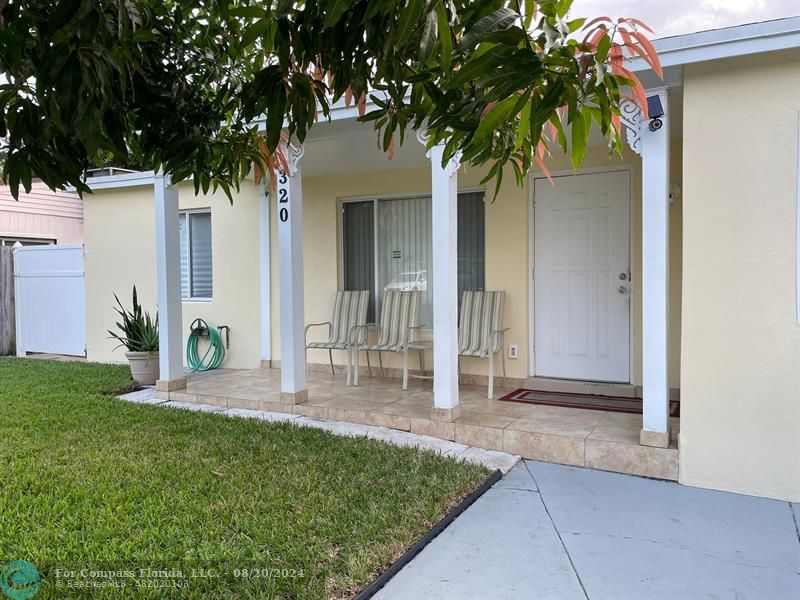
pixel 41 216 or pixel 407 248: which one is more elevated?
pixel 41 216

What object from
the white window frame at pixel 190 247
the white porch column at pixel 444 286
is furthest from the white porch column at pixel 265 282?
the white porch column at pixel 444 286

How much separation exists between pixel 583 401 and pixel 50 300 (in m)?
8.07

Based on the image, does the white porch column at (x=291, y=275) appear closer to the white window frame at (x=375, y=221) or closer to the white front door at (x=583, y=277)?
the white window frame at (x=375, y=221)

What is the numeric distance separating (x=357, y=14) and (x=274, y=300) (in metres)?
6.17

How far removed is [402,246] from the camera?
21.4 feet

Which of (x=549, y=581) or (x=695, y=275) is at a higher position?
(x=695, y=275)

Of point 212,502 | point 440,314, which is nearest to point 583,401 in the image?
point 440,314

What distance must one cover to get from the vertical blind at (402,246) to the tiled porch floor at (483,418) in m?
1.10

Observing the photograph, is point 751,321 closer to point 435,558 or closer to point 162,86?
point 435,558

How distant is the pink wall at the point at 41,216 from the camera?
11.9 m

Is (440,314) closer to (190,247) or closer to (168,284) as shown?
(168,284)

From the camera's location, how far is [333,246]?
6.86m

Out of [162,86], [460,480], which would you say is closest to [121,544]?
Answer: [460,480]

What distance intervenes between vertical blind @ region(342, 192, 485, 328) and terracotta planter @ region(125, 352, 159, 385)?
236 cm
